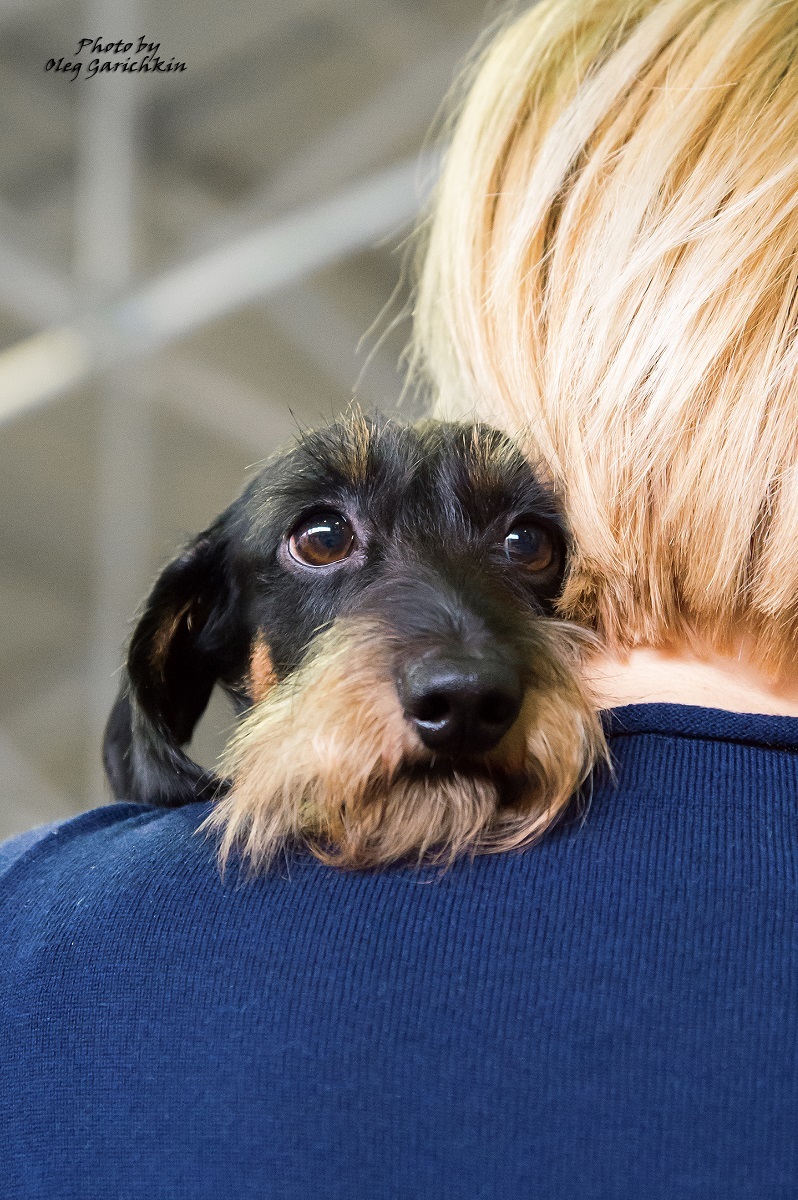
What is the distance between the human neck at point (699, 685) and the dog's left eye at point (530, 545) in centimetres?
37

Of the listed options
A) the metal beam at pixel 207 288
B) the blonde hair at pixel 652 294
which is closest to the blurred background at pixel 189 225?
the metal beam at pixel 207 288

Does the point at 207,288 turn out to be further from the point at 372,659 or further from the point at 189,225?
the point at 372,659

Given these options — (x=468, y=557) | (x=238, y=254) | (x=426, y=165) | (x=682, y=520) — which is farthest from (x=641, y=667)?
(x=238, y=254)

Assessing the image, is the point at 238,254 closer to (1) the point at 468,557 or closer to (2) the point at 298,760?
(1) the point at 468,557

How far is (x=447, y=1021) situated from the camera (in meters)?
0.92

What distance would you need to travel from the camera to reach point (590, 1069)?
897mm

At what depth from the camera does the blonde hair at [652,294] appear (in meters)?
1.22

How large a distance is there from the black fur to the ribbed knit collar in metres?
0.37

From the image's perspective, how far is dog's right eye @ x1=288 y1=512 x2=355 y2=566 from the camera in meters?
1.72

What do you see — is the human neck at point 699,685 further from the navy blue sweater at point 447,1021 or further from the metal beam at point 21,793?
the metal beam at point 21,793

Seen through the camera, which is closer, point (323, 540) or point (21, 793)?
point (323, 540)

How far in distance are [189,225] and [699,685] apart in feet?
18.7

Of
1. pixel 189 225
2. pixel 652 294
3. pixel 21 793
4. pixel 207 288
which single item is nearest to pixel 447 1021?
pixel 652 294

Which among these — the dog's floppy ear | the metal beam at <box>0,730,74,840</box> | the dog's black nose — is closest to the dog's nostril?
the dog's black nose
